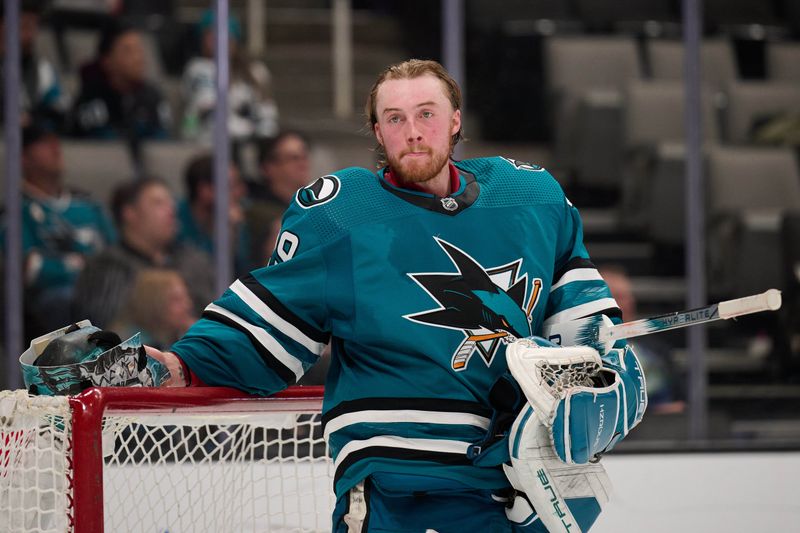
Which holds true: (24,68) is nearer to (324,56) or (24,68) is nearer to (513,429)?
(324,56)

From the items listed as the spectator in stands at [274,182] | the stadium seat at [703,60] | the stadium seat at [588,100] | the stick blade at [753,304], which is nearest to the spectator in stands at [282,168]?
the spectator in stands at [274,182]

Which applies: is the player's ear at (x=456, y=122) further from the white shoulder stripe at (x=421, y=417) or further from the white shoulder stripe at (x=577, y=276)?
the white shoulder stripe at (x=421, y=417)

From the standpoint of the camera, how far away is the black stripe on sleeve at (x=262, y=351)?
1.51 meters

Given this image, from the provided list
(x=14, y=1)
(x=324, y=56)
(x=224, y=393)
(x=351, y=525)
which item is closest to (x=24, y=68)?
(x=14, y=1)

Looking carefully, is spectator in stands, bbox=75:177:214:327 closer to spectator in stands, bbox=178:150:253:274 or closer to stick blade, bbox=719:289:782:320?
spectator in stands, bbox=178:150:253:274

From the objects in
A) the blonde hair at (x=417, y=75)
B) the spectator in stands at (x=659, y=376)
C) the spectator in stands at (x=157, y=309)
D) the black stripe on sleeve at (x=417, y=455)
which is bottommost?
the spectator in stands at (x=659, y=376)

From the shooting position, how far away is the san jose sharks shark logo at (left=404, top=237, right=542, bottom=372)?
1448 mm

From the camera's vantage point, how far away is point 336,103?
349 cm

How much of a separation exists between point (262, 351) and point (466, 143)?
2.06 meters

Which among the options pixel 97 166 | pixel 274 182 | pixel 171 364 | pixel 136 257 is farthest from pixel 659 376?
pixel 171 364

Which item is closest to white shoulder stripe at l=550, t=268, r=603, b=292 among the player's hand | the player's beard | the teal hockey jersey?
the teal hockey jersey

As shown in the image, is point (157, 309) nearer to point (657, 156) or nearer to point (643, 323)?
point (657, 156)

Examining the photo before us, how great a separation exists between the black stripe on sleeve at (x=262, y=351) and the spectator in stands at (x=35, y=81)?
1.93m

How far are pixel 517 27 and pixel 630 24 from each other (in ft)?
1.18
